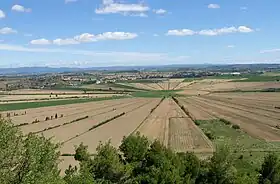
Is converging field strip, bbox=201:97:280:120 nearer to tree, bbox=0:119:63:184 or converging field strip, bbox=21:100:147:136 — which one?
converging field strip, bbox=21:100:147:136

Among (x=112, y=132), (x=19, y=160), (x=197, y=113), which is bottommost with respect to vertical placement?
(x=197, y=113)

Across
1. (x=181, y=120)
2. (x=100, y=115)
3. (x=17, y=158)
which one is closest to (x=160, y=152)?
(x=17, y=158)

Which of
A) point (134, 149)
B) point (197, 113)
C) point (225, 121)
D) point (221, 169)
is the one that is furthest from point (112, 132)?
point (221, 169)

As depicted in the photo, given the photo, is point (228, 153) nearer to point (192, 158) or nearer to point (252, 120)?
point (192, 158)

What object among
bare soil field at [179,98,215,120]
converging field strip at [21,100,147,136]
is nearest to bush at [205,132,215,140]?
bare soil field at [179,98,215,120]

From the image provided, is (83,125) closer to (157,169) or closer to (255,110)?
(255,110)

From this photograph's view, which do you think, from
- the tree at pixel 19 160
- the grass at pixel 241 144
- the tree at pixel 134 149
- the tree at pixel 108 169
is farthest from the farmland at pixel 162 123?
the tree at pixel 19 160
